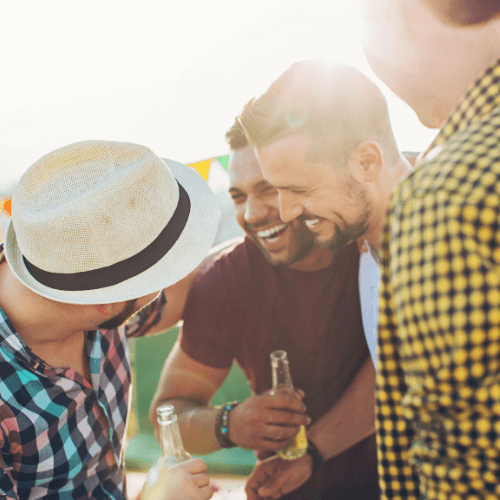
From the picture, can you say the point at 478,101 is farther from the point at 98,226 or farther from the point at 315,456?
the point at 315,456

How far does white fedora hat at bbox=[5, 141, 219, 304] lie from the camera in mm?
911

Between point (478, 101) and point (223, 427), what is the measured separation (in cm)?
120

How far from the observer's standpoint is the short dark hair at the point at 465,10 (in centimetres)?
55

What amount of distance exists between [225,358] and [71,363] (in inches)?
20.5

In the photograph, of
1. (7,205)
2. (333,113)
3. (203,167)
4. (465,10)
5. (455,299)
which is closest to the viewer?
(455,299)

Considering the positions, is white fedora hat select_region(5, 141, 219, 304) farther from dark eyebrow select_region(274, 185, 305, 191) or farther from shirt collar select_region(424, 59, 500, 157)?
shirt collar select_region(424, 59, 500, 157)

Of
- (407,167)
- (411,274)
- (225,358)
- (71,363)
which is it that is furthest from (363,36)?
(225,358)

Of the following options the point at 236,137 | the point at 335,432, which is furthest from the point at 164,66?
the point at 335,432

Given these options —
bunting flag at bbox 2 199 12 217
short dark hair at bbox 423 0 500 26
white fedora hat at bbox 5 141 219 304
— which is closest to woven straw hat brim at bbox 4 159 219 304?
white fedora hat at bbox 5 141 219 304

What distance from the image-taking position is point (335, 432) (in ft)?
4.59

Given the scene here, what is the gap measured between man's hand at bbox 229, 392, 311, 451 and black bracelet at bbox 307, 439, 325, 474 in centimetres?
9

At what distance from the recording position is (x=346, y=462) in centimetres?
141

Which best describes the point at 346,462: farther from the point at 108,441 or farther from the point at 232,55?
the point at 232,55

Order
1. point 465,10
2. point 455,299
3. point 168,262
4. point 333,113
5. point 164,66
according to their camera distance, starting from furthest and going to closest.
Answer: point 164,66 → point 333,113 → point 168,262 → point 465,10 → point 455,299
